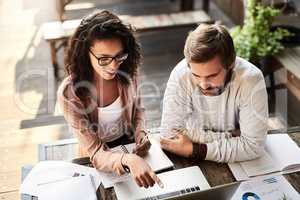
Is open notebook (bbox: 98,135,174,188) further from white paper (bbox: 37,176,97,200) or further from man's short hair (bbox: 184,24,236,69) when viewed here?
man's short hair (bbox: 184,24,236,69)

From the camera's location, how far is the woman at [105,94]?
144cm

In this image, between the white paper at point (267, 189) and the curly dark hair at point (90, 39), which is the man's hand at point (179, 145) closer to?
the white paper at point (267, 189)

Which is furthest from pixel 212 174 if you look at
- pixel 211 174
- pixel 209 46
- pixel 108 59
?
pixel 108 59

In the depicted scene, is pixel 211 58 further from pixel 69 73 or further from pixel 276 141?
pixel 69 73

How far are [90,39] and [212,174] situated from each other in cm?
63

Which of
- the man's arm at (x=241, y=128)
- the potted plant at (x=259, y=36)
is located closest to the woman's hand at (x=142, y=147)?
the man's arm at (x=241, y=128)

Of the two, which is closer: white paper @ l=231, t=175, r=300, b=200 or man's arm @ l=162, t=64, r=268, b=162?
white paper @ l=231, t=175, r=300, b=200

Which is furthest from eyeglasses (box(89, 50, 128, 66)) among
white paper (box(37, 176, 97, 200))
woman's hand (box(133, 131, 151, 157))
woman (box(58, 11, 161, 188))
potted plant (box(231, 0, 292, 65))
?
potted plant (box(231, 0, 292, 65))

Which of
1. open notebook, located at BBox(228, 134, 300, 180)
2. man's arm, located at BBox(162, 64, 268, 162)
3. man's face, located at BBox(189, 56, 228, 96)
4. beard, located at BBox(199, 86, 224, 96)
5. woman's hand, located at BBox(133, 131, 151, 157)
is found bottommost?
open notebook, located at BBox(228, 134, 300, 180)

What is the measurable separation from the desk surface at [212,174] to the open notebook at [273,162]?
3 centimetres

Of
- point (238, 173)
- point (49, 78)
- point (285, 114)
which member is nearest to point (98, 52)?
point (238, 173)

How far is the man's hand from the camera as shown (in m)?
1.47

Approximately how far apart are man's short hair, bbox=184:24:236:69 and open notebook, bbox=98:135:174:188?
34 centimetres

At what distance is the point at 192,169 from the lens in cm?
143
